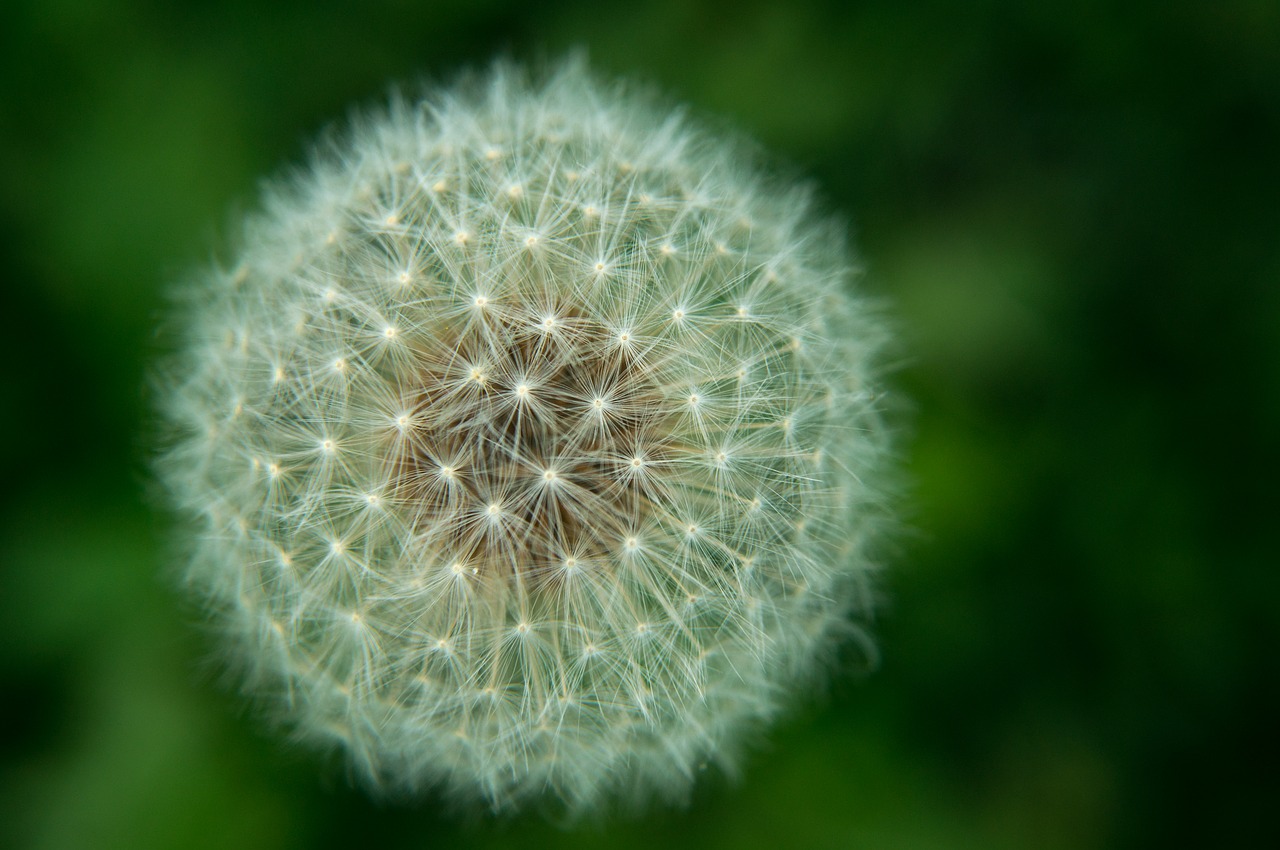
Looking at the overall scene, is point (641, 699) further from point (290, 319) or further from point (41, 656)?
point (41, 656)

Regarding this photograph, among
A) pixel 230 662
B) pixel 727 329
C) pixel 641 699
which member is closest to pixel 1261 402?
pixel 727 329

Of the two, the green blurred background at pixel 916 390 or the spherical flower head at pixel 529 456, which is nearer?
the spherical flower head at pixel 529 456

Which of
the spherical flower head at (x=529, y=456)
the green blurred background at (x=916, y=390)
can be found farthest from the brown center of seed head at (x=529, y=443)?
the green blurred background at (x=916, y=390)

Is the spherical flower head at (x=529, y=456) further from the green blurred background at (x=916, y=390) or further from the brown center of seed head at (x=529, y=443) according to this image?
the green blurred background at (x=916, y=390)

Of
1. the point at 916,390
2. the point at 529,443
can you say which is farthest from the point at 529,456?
the point at 916,390

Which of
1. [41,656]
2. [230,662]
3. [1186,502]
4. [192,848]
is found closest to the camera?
[230,662]

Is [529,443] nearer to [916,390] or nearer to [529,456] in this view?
[529,456]
